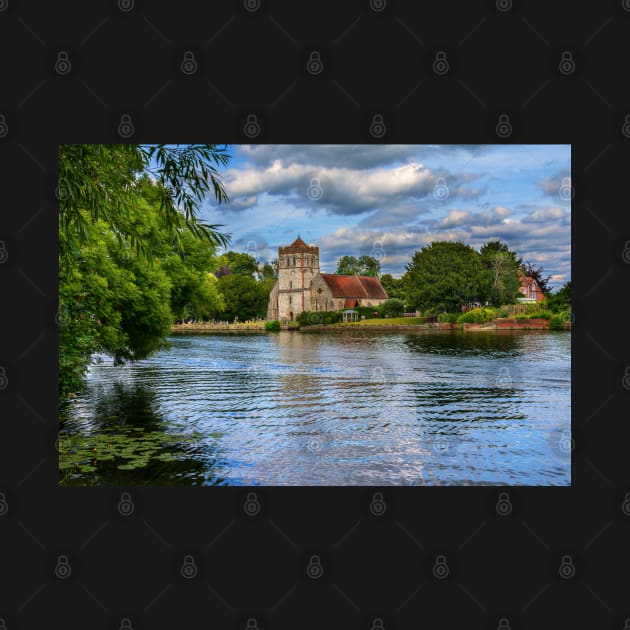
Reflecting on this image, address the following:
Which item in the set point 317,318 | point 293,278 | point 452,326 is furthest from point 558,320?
point 317,318

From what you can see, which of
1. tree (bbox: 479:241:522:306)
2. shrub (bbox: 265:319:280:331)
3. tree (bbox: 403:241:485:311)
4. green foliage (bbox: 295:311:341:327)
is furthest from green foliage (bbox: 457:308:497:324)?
shrub (bbox: 265:319:280:331)

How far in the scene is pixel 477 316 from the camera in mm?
38812

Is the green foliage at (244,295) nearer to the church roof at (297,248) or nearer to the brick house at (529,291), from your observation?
the church roof at (297,248)

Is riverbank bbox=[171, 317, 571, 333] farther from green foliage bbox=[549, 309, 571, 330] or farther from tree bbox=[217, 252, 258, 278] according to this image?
tree bbox=[217, 252, 258, 278]

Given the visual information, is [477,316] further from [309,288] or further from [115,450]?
[115,450]

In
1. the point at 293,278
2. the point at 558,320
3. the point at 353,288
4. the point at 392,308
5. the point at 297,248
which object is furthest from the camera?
the point at 353,288

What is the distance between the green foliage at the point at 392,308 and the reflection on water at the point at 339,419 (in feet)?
78.1

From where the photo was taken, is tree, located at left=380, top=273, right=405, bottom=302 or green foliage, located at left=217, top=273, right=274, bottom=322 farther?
tree, located at left=380, top=273, right=405, bottom=302

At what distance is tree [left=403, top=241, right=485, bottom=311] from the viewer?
35.7 meters

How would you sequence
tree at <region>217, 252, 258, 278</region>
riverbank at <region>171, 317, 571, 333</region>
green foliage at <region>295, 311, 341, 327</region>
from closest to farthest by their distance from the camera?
tree at <region>217, 252, 258, 278</region>
riverbank at <region>171, 317, 571, 333</region>
green foliage at <region>295, 311, 341, 327</region>

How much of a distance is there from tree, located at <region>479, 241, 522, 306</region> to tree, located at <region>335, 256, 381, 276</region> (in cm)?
1297

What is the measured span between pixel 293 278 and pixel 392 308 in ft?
33.3

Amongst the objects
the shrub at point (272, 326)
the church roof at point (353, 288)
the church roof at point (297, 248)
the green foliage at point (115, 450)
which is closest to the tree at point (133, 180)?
the green foliage at point (115, 450)
